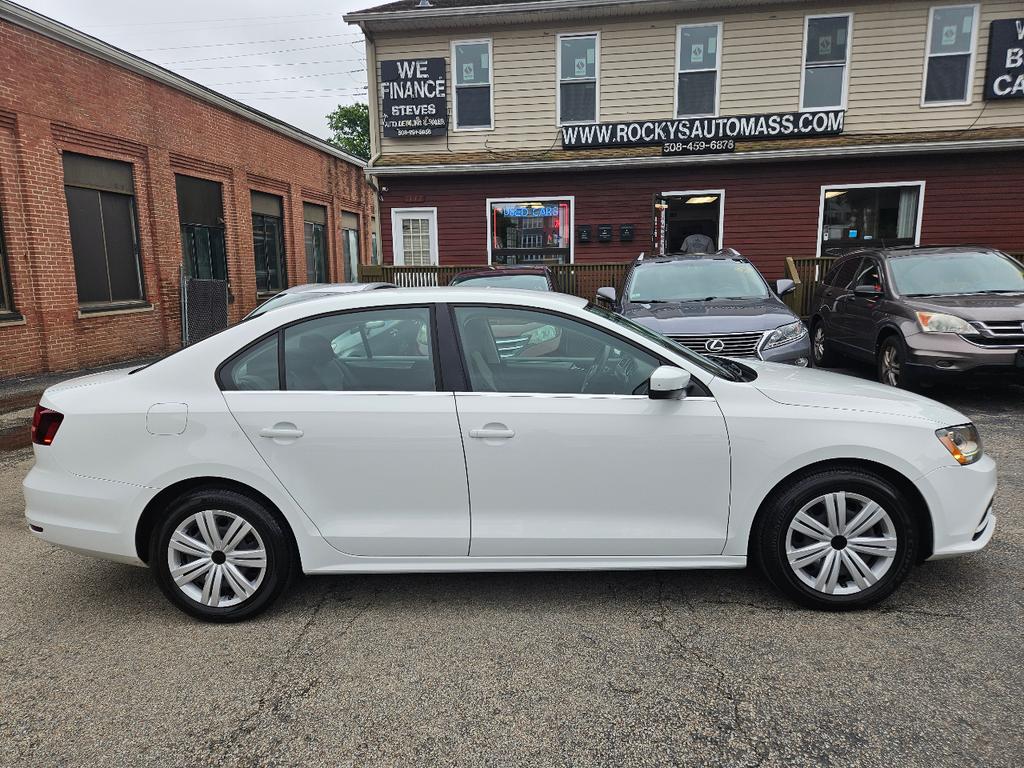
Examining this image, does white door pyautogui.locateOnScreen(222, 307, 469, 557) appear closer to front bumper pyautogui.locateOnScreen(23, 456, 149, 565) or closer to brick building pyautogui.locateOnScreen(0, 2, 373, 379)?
front bumper pyautogui.locateOnScreen(23, 456, 149, 565)

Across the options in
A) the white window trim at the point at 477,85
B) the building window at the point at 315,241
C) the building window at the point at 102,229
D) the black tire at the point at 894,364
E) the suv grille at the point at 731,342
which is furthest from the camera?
the building window at the point at 315,241

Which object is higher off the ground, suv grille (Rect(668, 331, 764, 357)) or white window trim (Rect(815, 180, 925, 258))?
white window trim (Rect(815, 180, 925, 258))

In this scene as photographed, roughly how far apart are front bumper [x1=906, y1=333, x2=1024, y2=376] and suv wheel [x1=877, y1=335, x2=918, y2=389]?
0.14 metres

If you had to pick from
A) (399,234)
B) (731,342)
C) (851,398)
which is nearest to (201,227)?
(399,234)

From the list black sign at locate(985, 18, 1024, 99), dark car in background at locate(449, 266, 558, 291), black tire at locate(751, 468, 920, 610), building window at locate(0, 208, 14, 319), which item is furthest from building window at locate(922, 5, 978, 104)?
building window at locate(0, 208, 14, 319)

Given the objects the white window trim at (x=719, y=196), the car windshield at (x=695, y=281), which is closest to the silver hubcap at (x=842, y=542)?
the car windshield at (x=695, y=281)

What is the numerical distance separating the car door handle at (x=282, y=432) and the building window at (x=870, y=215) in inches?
521

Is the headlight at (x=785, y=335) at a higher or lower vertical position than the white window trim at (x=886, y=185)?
lower

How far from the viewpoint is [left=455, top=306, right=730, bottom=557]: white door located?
3066 mm

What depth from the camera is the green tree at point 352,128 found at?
179 feet

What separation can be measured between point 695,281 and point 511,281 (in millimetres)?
3006

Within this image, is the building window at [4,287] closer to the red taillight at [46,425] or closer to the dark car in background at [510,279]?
the dark car in background at [510,279]

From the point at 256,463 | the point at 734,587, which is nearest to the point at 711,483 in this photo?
the point at 734,587

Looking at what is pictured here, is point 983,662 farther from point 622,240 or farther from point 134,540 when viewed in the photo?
point 622,240
